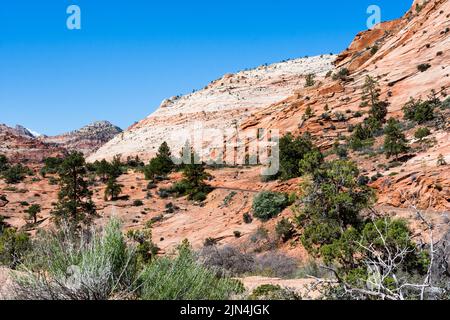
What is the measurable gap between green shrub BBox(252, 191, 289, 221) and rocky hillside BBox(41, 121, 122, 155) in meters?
110

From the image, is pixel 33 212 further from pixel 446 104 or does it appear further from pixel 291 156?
pixel 446 104

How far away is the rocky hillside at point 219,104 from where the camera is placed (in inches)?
3123

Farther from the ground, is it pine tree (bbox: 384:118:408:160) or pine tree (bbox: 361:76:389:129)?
pine tree (bbox: 361:76:389:129)

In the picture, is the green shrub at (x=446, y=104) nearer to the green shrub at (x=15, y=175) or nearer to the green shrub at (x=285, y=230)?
the green shrub at (x=285, y=230)

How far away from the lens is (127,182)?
2058 inches

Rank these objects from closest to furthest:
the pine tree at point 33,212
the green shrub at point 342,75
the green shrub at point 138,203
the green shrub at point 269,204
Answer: the green shrub at point 269,204 → the pine tree at point 33,212 → the green shrub at point 138,203 → the green shrub at point 342,75

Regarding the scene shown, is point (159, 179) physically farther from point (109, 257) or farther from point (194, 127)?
point (109, 257)

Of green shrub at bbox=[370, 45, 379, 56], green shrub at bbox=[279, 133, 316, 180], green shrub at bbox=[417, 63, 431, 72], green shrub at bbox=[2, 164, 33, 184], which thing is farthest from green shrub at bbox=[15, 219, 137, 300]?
green shrub at bbox=[370, 45, 379, 56]

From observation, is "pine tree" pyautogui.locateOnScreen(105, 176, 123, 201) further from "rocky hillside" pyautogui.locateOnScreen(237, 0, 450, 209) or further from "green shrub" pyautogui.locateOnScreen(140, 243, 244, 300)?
"green shrub" pyautogui.locateOnScreen(140, 243, 244, 300)

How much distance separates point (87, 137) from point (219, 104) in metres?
83.4

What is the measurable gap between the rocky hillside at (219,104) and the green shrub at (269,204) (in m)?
42.9

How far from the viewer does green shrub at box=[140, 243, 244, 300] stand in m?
5.21

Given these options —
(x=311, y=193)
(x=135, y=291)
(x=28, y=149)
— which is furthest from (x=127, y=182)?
(x=28, y=149)

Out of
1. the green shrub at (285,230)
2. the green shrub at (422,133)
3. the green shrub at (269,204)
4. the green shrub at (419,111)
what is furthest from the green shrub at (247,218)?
the green shrub at (419,111)
